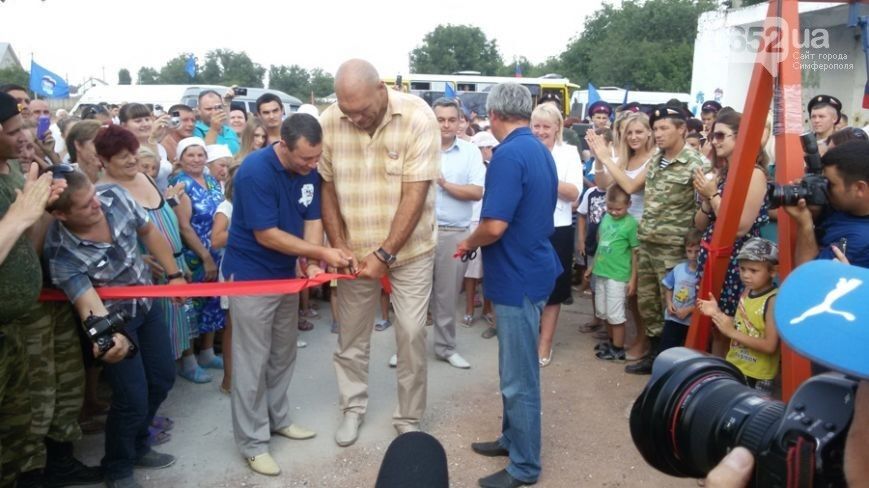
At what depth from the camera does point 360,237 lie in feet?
12.7

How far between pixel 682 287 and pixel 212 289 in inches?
118

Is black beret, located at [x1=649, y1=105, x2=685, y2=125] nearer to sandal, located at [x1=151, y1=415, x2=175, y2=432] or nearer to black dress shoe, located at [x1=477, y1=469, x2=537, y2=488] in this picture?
black dress shoe, located at [x1=477, y1=469, x2=537, y2=488]

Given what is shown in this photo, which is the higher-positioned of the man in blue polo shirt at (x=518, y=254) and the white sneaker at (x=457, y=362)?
the man in blue polo shirt at (x=518, y=254)

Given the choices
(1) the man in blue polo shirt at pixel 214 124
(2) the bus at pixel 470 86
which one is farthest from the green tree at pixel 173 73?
(1) the man in blue polo shirt at pixel 214 124

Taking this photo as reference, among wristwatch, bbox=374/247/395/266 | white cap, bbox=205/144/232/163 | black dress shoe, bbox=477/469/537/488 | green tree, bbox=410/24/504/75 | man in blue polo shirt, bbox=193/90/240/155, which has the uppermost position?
green tree, bbox=410/24/504/75

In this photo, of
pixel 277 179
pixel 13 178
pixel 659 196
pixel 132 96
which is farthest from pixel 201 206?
pixel 132 96

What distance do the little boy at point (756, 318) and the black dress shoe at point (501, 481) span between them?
4.39 ft

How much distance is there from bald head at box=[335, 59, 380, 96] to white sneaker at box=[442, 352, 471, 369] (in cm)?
248

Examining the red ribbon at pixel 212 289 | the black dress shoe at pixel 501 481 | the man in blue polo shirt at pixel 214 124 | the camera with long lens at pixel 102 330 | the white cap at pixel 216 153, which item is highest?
the man in blue polo shirt at pixel 214 124

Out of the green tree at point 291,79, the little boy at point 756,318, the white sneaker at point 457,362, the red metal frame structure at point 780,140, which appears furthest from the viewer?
the green tree at point 291,79

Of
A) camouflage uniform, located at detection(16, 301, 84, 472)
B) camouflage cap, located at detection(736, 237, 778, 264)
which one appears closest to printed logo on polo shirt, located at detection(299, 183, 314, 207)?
camouflage uniform, located at detection(16, 301, 84, 472)

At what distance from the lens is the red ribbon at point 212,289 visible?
3.28 metres

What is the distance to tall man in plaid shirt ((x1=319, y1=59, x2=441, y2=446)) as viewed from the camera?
3.71 metres

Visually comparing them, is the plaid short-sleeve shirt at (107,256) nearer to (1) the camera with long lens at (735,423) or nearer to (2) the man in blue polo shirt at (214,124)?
(1) the camera with long lens at (735,423)
